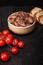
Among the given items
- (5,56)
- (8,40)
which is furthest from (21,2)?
(5,56)

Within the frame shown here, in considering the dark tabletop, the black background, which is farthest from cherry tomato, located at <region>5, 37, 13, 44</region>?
the black background

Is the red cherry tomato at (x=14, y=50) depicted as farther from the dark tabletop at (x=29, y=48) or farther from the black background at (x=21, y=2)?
the black background at (x=21, y=2)

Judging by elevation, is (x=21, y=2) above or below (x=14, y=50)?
above

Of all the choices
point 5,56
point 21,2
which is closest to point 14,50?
point 5,56

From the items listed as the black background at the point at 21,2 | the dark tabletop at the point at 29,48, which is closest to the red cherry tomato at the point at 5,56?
the dark tabletop at the point at 29,48

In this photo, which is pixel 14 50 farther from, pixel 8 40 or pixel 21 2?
pixel 21 2

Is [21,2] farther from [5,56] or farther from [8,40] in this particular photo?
[5,56]

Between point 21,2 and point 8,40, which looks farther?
point 21,2

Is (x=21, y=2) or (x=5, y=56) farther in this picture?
(x=21, y=2)

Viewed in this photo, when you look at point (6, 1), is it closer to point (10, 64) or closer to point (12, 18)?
point (12, 18)

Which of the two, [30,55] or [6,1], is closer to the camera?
[30,55]

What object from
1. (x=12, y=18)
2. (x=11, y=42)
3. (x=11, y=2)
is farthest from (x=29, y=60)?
(x=11, y=2)
